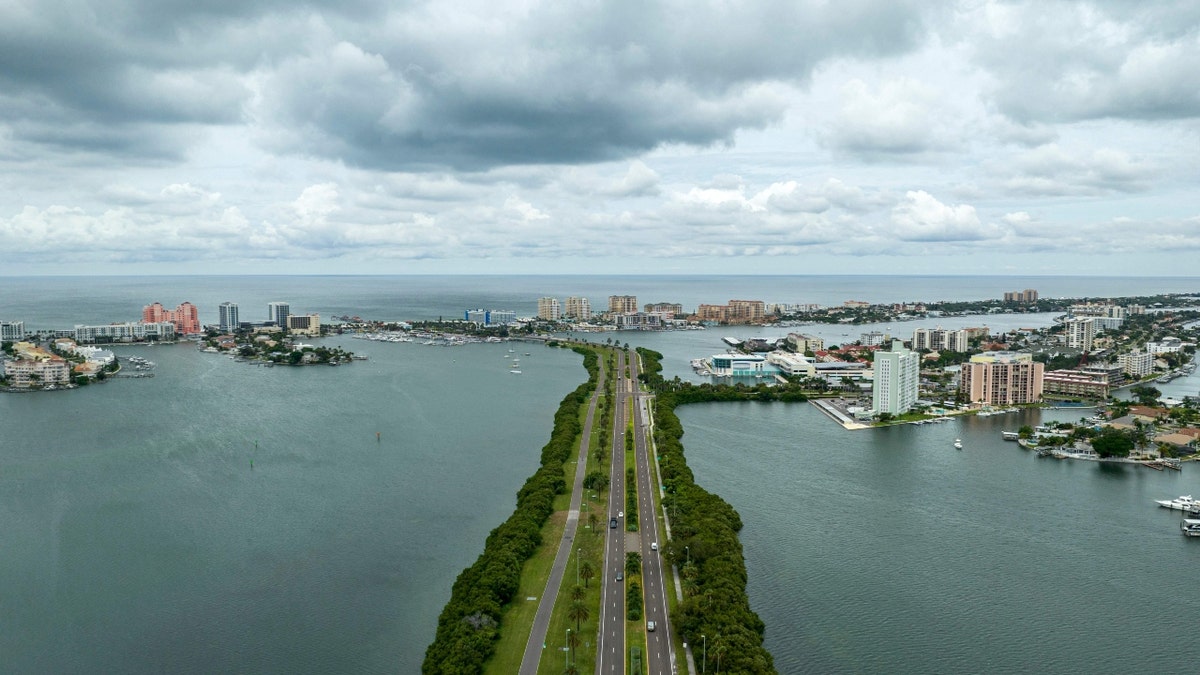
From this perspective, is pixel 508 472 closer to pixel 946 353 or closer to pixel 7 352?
pixel 946 353

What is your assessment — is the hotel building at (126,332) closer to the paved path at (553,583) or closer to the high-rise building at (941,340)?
the paved path at (553,583)

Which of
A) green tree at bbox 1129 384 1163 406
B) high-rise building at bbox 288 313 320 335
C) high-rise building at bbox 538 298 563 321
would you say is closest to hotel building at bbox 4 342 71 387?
high-rise building at bbox 288 313 320 335

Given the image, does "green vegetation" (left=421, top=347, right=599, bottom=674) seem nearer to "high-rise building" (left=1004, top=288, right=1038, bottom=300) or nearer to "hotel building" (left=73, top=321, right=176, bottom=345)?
"hotel building" (left=73, top=321, right=176, bottom=345)

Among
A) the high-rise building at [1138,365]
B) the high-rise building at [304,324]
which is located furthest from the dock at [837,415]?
the high-rise building at [304,324]

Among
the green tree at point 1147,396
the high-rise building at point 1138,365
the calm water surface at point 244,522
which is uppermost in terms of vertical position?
the high-rise building at point 1138,365

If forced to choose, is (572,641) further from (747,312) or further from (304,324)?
(747,312)

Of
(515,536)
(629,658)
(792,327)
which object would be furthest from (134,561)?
(792,327)
